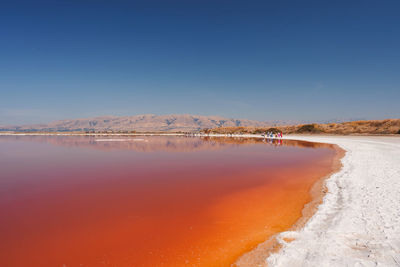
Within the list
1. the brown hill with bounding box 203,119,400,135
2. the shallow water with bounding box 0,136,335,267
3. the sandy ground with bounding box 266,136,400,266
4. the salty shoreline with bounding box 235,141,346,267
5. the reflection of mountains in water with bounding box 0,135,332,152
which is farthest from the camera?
the brown hill with bounding box 203,119,400,135

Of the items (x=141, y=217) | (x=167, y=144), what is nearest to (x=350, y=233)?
(x=141, y=217)

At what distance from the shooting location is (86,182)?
10914 mm

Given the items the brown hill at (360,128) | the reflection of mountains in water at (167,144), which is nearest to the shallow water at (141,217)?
the reflection of mountains in water at (167,144)

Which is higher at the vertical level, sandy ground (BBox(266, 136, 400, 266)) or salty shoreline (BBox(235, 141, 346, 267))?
sandy ground (BBox(266, 136, 400, 266))

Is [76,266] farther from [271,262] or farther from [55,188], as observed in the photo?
[55,188]

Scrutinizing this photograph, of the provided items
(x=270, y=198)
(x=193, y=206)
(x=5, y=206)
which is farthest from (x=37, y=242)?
(x=270, y=198)

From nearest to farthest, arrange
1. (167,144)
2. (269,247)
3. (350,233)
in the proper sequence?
1. (269,247)
2. (350,233)
3. (167,144)

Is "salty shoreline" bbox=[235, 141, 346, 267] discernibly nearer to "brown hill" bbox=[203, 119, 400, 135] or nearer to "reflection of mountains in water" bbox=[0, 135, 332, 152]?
"reflection of mountains in water" bbox=[0, 135, 332, 152]

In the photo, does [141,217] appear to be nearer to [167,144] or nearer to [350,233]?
[350,233]

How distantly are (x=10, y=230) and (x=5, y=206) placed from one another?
230 cm

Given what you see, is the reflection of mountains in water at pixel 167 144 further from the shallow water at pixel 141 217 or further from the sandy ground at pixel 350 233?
the sandy ground at pixel 350 233

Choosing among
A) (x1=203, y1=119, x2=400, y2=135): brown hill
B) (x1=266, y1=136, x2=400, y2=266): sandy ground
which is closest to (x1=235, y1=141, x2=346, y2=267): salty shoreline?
(x1=266, y1=136, x2=400, y2=266): sandy ground

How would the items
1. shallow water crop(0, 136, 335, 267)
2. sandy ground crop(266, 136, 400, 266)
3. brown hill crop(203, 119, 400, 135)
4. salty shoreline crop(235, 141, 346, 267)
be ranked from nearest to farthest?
sandy ground crop(266, 136, 400, 266) → salty shoreline crop(235, 141, 346, 267) → shallow water crop(0, 136, 335, 267) → brown hill crop(203, 119, 400, 135)

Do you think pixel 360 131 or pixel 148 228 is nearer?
pixel 148 228
